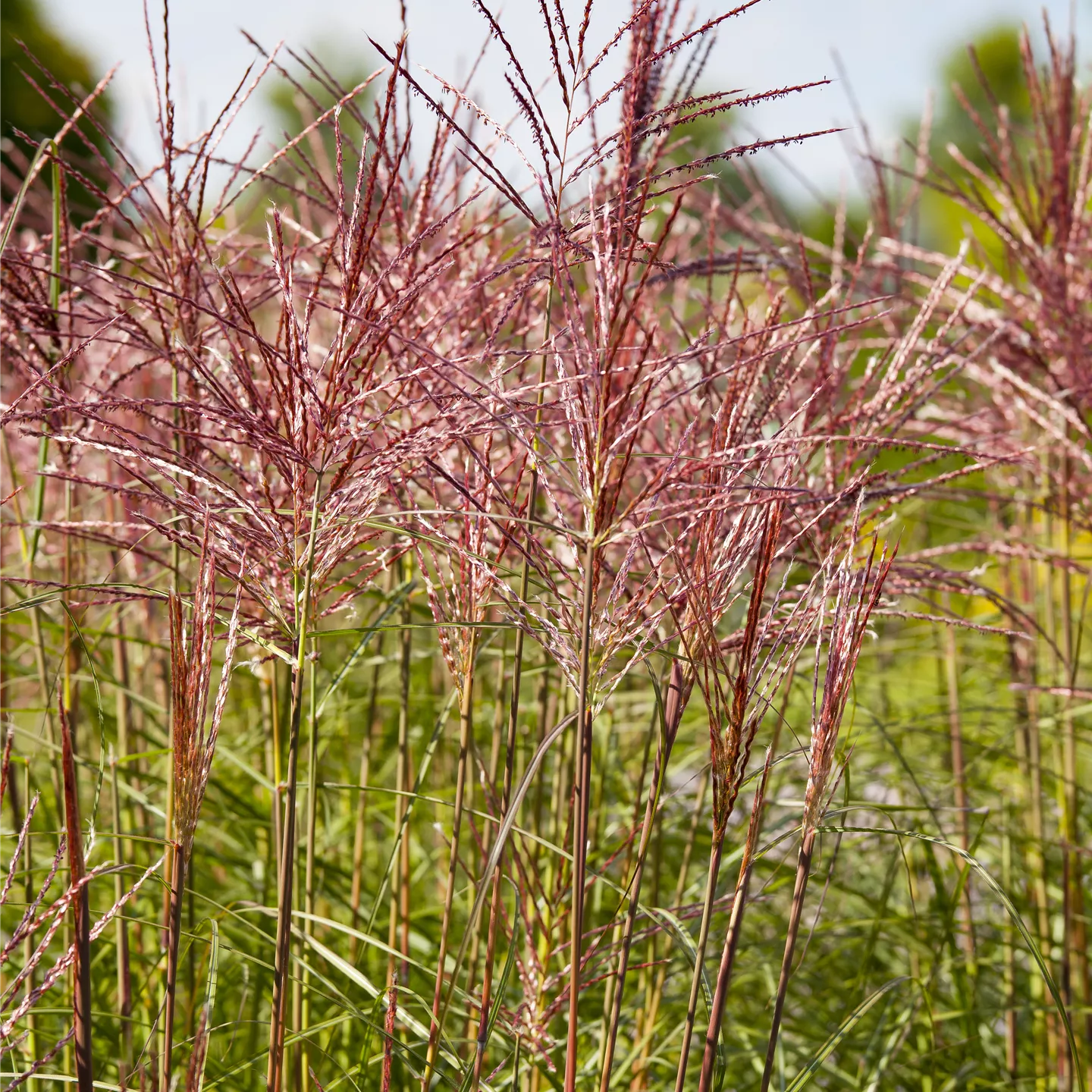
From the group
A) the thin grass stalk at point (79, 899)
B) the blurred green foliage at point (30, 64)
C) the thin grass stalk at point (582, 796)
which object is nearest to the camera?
the thin grass stalk at point (79, 899)

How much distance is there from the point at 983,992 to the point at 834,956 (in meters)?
0.30

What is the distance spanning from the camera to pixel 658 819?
1.46 m

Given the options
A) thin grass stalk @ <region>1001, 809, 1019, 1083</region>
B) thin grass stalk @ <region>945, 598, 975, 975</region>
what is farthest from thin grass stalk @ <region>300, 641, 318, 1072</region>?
thin grass stalk @ <region>945, 598, 975, 975</region>

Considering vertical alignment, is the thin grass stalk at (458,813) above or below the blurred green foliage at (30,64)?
below

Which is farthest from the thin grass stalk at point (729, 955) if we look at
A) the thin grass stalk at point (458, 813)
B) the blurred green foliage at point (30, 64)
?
the blurred green foliage at point (30, 64)

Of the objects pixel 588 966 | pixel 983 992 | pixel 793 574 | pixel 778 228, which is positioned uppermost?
pixel 778 228

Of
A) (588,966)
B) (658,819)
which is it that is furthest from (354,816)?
(588,966)

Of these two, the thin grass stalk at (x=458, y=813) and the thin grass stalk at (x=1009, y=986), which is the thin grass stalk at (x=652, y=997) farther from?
the thin grass stalk at (x=1009, y=986)

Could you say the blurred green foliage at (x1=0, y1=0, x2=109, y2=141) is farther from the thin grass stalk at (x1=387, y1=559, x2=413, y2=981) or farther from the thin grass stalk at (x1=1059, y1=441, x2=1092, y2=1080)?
the thin grass stalk at (x1=1059, y1=441, x2=1092, y2=1080)

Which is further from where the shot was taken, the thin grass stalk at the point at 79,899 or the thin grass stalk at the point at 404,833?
the thin grass stalk at the point at 404,833

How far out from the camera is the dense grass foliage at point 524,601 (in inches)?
32.8

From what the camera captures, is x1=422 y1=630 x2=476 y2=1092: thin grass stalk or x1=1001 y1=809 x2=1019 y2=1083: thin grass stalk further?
x1=1001 y1=809 x2=1019 y2=1083: thin grass stalk

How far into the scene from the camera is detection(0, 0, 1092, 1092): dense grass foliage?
2.73 ft

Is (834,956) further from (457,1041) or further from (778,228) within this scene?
(778,228)
